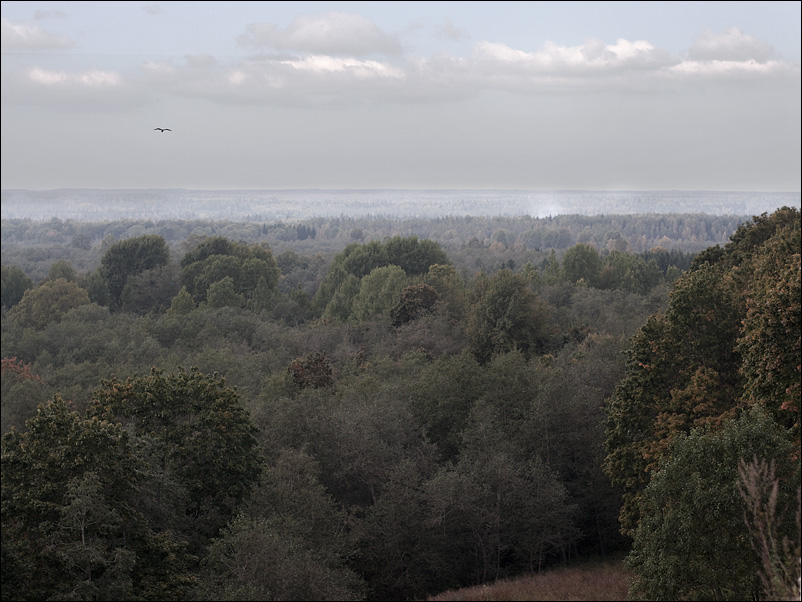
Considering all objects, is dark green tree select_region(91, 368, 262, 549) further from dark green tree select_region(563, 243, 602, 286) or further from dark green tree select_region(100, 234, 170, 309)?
dark green tree select_region(100, 234, 170, 309)

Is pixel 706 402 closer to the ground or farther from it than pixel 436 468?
farther from it

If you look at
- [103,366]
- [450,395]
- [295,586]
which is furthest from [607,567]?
[103,366]

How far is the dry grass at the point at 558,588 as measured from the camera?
22.1 meters

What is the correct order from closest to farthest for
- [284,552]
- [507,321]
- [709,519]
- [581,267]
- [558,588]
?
[709,519], [284,552], [558,588], [507,321], [581,267]

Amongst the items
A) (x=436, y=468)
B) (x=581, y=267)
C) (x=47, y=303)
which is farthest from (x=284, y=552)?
(x=581, y=267)

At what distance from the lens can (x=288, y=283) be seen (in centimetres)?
11475

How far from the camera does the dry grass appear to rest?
72.5 feet

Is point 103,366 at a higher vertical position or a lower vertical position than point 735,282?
lower

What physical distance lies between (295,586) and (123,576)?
4.38 m

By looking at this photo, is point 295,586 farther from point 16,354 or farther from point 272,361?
point 16,354

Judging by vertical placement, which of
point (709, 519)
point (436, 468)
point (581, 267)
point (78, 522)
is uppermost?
point (581, 267)

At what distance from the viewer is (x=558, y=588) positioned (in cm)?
2336

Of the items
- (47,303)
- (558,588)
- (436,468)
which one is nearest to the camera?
(558,588)

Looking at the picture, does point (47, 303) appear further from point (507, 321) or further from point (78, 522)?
point (78, 522)
